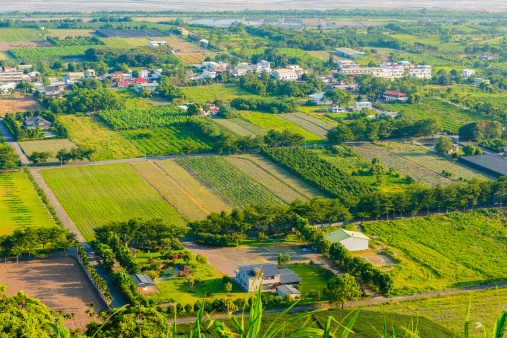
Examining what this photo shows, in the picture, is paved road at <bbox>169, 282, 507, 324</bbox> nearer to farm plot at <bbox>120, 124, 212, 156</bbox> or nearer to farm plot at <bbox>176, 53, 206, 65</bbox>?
farm plot at <bbox>120, 124, 212, 156</bbox>

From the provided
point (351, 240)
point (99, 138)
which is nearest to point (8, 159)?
point (99, 138)

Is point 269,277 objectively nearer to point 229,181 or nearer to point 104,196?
point 229,181

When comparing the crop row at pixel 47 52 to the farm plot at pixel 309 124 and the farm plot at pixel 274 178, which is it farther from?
the farm plot at pixel 274 178

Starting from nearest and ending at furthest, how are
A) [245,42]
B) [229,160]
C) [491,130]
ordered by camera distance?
[229,160] → [491,130] → [245,42]

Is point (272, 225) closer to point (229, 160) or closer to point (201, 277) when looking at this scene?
point (201, 277)

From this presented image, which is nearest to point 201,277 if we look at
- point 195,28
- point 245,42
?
point 245,42

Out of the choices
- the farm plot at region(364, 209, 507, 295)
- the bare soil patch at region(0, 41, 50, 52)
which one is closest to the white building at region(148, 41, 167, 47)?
the bare soil patch at region(0, 41, 50, 52)

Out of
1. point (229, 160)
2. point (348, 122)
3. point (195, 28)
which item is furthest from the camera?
point (195, 28)

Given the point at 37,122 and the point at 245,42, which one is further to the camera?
the point at 245,42
